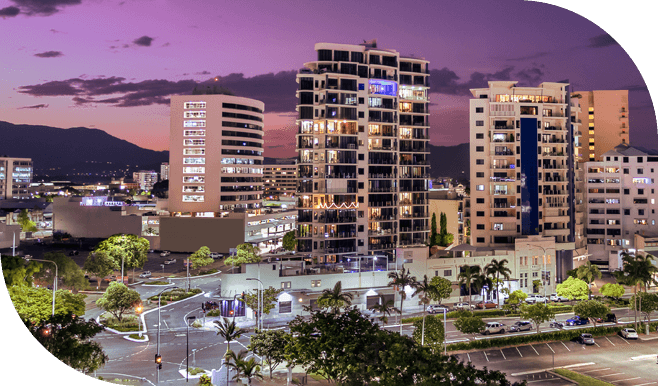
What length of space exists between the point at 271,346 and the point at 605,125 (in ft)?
262

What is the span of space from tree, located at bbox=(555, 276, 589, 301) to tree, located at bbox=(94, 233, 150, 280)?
4265 cm

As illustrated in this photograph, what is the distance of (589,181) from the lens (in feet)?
226

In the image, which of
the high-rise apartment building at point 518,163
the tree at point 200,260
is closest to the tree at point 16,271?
the tree at point 200,260

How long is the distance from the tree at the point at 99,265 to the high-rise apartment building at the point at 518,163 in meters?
38.2

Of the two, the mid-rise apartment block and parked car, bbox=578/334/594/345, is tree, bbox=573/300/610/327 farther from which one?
the mid-rise apartment block

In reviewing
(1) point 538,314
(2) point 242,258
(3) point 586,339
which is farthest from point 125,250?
(3) point 586,339

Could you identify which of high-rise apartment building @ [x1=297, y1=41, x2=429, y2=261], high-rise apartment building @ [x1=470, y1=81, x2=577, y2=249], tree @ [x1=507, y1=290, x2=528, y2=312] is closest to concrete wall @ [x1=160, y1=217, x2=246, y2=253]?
high-rise apartment building @ [x1=297, y1=41, x2=429, y2=261]

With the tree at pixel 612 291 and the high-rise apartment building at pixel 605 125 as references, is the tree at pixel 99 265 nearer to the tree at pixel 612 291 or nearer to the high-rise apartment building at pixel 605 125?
the tree at pixel 612 291

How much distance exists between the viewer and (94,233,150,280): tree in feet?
184

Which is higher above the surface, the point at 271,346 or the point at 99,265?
the point at 99,265

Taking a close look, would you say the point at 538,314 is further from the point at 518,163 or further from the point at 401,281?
the point at 518,163

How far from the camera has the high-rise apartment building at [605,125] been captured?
3482 inches

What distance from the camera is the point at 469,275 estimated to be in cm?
4512

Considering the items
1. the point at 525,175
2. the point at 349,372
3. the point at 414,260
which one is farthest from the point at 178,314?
the point at 525,175
